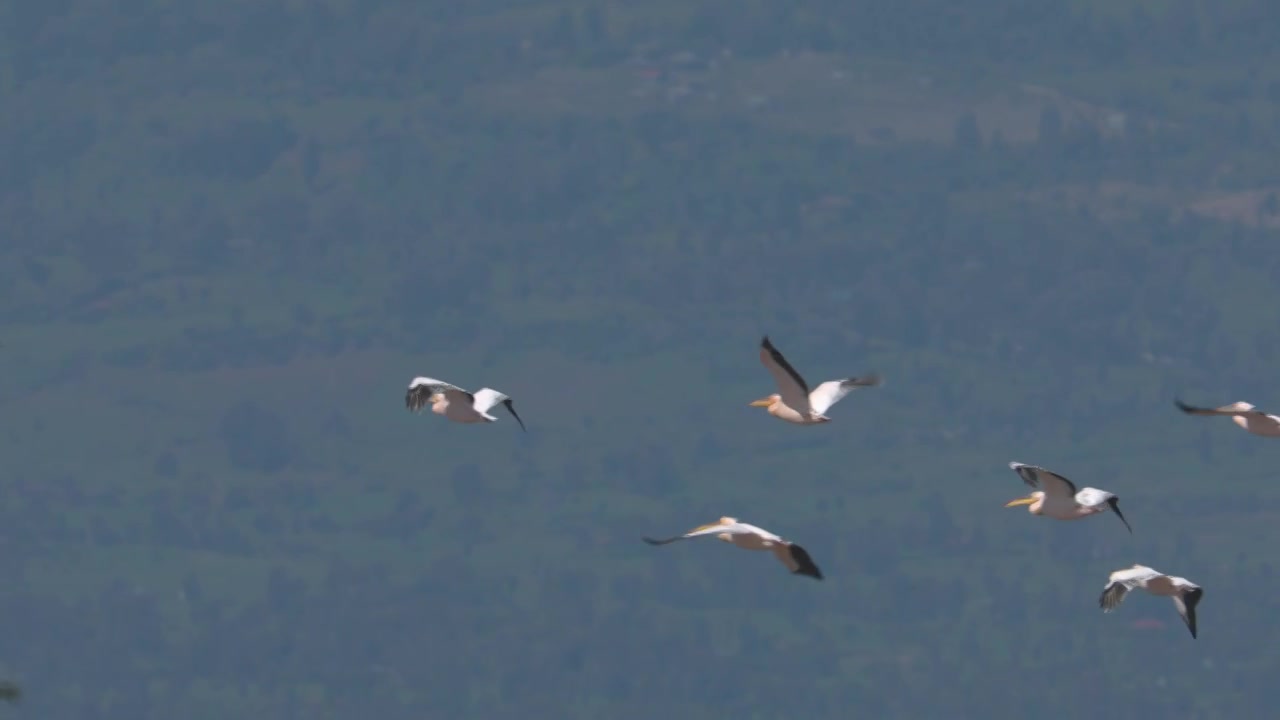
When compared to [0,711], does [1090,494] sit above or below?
above

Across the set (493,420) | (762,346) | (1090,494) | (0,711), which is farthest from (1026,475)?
(0,711)

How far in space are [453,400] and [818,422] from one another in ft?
15.0

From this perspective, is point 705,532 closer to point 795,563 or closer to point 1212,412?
point 795,563

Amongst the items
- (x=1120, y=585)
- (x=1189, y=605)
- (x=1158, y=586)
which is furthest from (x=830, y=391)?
(x=1189, y=605)

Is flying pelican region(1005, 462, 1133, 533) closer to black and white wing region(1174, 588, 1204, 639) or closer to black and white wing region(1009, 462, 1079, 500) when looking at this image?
black and white wing region(1009, 462, 1079, 500)

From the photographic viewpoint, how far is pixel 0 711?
200 metres

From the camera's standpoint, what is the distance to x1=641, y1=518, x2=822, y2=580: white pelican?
4000 centimetres

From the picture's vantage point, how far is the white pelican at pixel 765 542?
131 ft

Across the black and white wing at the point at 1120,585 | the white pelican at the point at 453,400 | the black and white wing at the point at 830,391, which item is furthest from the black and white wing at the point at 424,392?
the black and white wing at the point at 1120,585

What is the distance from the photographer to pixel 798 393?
147 ft

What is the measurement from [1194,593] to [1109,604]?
1.98 m

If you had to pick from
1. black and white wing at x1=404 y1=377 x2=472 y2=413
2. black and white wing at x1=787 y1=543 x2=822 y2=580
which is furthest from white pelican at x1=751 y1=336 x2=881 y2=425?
black and white wing at x1=404 y1=377 x2=472 y2=413

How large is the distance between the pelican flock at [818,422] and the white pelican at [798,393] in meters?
0.01

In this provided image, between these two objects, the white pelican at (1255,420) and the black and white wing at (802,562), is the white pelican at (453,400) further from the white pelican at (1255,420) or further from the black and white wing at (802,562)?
the white pelican at (1255,420)
